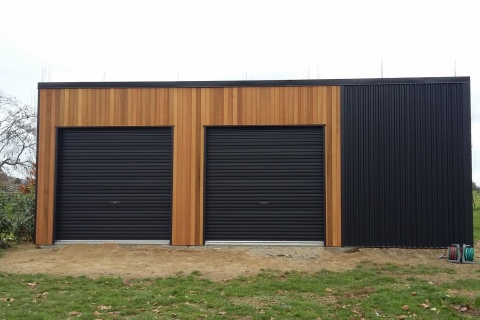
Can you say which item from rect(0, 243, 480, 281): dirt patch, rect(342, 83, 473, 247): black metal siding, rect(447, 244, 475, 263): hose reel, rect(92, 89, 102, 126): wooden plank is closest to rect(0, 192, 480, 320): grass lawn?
rect(0, 243, 480, 281): dirt patch

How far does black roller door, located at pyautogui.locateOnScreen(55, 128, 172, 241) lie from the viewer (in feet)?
38.4

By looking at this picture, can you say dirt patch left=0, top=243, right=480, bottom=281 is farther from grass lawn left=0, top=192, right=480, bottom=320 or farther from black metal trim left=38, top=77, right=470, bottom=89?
black metal trim left=38, top=77, right=470, bottom=89

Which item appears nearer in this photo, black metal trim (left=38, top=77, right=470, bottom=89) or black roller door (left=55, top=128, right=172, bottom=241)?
black metal trim (left=38, top=77, right=470, bottom=89)

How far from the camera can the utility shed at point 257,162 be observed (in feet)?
36.4

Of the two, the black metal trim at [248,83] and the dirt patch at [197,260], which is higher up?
the black metal trim at [248,83]

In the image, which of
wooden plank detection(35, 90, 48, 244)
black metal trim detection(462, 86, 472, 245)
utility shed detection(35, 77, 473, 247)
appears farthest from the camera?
wooden plank detection(35, 90, 48, 244)

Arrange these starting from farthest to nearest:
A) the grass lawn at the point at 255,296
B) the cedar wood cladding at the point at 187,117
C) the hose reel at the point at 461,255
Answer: the cedar wood cladding at the point at 187,117
the hose reel at the point at 461,255
the grass lawn at the point at 255,296

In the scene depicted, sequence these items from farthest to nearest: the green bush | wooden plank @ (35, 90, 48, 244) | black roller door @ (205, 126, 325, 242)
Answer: the green bush < wooden plank @ (35, 90, 48, 244) < black roller door @ (205, 126, 325, 242)

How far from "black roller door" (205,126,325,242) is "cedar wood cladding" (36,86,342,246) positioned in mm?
281

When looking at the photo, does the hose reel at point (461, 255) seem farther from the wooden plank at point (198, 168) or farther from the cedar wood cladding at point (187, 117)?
the wooden plank at point (198, 168)

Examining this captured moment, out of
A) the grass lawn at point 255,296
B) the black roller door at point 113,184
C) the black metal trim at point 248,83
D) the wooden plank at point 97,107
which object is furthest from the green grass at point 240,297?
the black metal trim at point 248,83

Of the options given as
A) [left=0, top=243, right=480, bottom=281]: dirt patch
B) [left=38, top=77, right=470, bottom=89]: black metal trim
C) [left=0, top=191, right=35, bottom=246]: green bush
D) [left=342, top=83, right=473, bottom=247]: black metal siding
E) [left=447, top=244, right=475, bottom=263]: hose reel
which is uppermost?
[left=38, top=77, right=470, bottom=89]: black metal trim

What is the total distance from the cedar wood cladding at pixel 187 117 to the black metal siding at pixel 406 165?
39 centimetres

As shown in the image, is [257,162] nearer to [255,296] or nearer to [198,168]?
[198,168]
